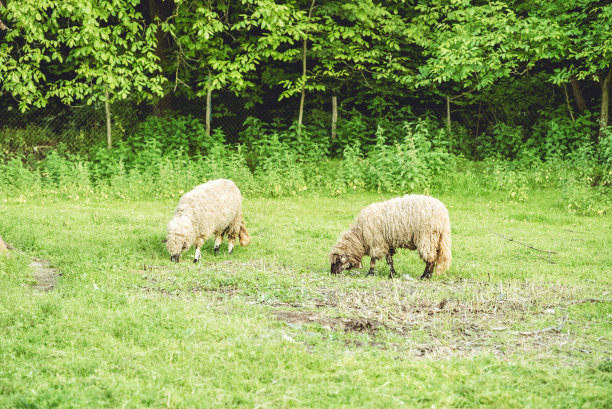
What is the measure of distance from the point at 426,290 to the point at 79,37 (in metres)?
10.4

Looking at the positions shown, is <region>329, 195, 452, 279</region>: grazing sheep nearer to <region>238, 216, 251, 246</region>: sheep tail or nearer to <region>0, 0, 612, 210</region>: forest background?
<region>238, 216, 251, 246</region>: sheep tail

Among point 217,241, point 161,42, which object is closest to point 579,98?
point 161,42

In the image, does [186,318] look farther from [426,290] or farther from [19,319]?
[426,290]

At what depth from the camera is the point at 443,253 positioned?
8.70 m

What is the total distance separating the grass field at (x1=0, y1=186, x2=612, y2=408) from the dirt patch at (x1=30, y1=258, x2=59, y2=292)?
0.03 metres

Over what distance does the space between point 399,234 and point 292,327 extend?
3.18 m

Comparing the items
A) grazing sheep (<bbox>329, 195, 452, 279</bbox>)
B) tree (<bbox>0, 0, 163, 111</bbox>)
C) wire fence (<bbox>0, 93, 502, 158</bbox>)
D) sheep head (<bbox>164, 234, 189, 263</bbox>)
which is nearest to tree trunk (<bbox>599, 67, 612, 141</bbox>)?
wire fence (<bbox>0, 93, 502, 158</bbox>)

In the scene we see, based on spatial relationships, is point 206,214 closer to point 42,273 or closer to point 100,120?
point 42,273

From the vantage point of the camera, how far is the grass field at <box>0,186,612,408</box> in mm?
4672

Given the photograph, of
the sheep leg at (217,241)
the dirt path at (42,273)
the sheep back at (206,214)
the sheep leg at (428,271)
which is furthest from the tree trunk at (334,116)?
the dirt path at (42,273)

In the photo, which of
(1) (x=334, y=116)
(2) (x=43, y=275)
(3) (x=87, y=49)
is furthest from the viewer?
(1) (x=334, y=116)

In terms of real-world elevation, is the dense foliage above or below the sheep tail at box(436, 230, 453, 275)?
above

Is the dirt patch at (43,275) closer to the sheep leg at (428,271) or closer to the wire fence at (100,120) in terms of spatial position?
the sheep leg at (428,271)

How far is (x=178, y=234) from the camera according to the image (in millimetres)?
9500
